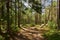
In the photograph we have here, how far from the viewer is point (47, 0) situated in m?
33.9

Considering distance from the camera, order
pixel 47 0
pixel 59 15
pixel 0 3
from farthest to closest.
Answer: pixel 47 0 → pixel 59 15 → pixel 0 3

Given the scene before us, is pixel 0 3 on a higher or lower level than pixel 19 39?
higher

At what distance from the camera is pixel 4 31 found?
12.8 metres

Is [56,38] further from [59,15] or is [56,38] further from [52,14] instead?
[52,14]

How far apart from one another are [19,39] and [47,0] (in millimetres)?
23239

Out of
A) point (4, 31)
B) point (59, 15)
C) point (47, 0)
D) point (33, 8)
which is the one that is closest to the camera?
point (4, 31)

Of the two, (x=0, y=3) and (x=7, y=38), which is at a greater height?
(x=0, y=3)

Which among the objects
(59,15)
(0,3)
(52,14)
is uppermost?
(0,3)

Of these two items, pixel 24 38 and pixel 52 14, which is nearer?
pixel 24 38

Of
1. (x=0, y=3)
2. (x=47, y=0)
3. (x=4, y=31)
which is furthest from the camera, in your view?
(x=47, y=0)

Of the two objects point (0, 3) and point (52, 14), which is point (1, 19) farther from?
point (52, 14)

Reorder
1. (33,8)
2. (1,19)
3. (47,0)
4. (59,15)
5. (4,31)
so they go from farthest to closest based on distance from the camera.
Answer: (47,0) < (33,8) < (59,15) < (4,31) < (1,19)

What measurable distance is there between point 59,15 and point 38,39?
3782 mm

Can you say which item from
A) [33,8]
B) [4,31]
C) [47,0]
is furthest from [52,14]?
[4,31]
